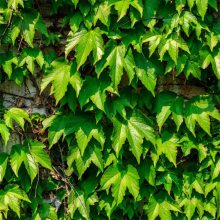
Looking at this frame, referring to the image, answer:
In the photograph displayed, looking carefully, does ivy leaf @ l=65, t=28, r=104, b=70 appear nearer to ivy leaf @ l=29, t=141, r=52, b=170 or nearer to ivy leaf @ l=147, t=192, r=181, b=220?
ivy leaf @ l=29, t=141, r=52, b=170

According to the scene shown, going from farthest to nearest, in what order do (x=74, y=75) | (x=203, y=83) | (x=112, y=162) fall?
(x=203, y=83)
(x=112, y=162)
(x=74, y=75)

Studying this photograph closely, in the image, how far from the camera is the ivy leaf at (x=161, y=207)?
280 centimetres

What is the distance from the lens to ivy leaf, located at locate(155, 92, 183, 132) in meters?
2.71

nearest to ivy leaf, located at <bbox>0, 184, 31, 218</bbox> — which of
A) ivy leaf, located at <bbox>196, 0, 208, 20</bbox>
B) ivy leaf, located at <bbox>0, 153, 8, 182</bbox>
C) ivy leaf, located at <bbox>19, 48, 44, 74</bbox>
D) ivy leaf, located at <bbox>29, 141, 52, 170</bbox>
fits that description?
ivy leaf, located at <bbox>0, 153, 8, 182</bbox>

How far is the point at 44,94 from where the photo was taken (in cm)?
291

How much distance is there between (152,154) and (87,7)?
1.03 m

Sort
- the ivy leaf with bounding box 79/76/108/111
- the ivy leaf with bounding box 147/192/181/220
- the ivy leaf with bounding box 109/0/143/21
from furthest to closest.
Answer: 1. the ivy leaf with bounding box 147/192/181/220
2. the ivy leaf with bounding box 79/76/108/111
3. the ivy leaf with bounding box 109/0/143/21

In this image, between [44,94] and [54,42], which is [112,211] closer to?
[44,94]

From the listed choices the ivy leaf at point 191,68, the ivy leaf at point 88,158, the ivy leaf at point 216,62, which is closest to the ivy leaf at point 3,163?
the ivy leaf at point 88,158

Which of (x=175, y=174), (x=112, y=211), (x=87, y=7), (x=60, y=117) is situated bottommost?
(x=112, y=211)

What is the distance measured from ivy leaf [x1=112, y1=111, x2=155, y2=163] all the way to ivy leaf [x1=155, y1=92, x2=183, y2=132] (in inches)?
4.0

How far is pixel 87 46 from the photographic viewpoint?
2.51 m

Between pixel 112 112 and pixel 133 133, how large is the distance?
0.19 meters

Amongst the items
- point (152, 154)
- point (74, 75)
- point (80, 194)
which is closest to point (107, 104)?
point (74, 75)
